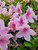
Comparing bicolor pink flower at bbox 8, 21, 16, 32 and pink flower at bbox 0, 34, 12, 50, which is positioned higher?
bicolor pink flower at bbox 8, 21, 16, 32

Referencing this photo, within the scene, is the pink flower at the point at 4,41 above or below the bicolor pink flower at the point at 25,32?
below

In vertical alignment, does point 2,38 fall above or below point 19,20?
below

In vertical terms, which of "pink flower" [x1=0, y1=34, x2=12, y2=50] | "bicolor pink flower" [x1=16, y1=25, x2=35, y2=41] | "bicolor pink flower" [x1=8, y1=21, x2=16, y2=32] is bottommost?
"pink flower" [x1=0, y1=34, x2=12, y2=50]

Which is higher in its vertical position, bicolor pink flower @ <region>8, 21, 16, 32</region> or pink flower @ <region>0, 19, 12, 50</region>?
bicolor pink flower @ <region>8, 21, 16, 32</region>

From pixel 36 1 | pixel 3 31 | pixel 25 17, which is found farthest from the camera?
pixel 36 1

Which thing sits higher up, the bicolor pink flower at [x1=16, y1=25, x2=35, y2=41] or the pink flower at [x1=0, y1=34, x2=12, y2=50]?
the bicolor pink flower at [x1=16, y1=25, x2=35, y2=41]

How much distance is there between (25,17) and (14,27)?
0.36 feet

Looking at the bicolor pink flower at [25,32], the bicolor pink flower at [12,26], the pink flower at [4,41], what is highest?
the bicolor pink flower at [12,26]

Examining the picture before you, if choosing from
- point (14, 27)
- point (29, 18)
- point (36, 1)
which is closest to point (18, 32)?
point (14, 27)

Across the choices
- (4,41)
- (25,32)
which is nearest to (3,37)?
(4,41)

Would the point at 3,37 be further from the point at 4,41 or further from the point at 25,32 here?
the point at 25,32

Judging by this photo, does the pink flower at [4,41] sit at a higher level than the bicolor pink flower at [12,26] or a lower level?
lower

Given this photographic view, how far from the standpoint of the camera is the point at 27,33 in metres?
0.77

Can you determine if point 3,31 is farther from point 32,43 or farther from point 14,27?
point 32,43
